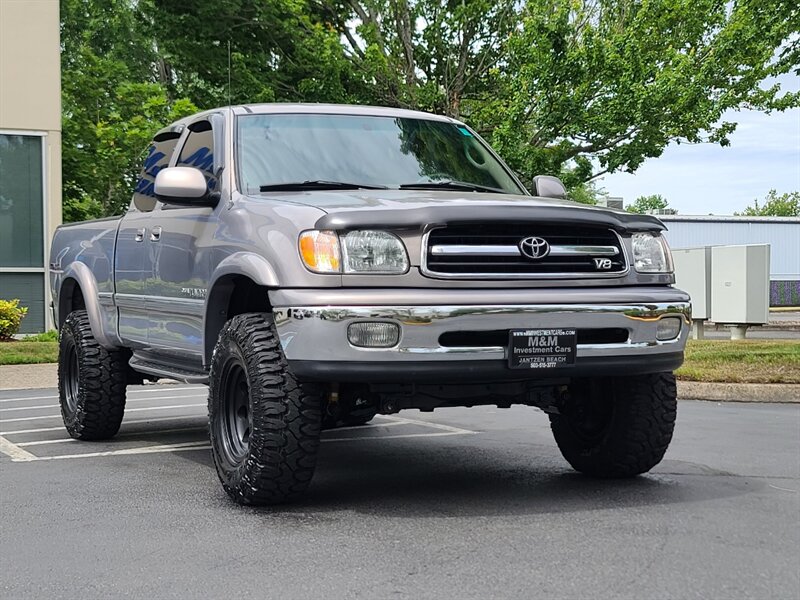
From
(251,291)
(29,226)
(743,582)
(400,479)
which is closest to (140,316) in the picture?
(251,291)

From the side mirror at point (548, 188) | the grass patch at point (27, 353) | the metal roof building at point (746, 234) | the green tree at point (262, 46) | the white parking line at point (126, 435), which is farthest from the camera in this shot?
the metal roof building at point (746, 234)

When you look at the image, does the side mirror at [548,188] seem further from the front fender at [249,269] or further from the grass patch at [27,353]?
the grass patch at [27,353]

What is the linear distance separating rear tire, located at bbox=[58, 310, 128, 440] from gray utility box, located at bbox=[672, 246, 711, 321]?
48.5 feet

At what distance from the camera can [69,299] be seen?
938 cm

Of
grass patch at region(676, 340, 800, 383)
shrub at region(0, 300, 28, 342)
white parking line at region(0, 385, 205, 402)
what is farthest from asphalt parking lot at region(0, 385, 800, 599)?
shrub at region(0, 300, 28, 342)

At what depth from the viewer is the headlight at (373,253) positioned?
5.38 metres

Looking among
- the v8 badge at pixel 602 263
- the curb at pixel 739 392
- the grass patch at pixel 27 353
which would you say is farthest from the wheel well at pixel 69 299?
the grass patch at pixel 27 353

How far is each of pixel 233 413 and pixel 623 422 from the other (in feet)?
6.99

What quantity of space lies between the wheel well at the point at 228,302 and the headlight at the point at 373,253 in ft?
3.10

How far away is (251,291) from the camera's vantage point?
20.8ft

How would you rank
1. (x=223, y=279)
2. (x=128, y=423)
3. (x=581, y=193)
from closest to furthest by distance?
(x=223, y=279), (x=128, y=423), (x=581, y=193)

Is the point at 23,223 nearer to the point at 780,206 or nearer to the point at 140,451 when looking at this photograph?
the point at 140,451

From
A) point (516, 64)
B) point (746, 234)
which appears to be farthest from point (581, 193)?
point (516, 64)

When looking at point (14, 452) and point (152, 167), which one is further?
point (152, 167)
